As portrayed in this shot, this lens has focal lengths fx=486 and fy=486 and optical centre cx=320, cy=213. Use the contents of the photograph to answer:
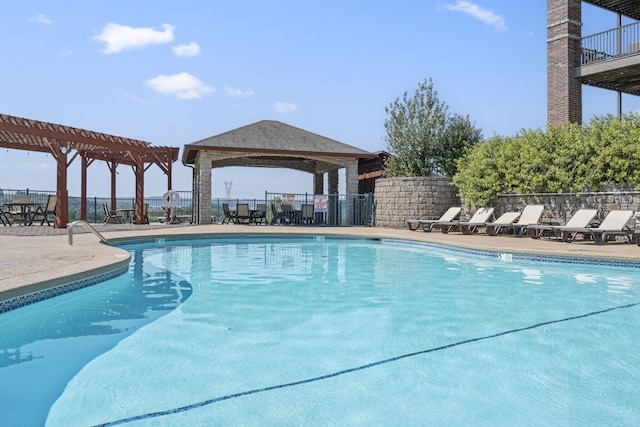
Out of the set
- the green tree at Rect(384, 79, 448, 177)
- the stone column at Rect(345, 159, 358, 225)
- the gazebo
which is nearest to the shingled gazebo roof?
the gazebo

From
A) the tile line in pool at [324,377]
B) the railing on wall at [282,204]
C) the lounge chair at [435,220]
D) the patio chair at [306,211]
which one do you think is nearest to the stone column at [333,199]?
the railing on wall at [282,204]

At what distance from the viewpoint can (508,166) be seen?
14.7 meters

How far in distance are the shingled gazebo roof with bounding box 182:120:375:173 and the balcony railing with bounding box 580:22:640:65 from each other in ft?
27.8

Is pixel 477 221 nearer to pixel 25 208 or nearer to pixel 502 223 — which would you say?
pixel 502 223

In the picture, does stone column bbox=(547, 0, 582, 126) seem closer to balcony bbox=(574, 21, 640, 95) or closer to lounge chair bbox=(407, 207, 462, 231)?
balcony bbox=(574, 21, 640, 95)

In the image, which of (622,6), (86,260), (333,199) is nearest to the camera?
(86,260)

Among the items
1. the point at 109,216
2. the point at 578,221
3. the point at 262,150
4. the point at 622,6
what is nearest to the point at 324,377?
the point at 578,221

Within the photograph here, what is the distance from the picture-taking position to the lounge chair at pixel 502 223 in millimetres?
13180

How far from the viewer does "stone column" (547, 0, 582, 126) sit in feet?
54.3

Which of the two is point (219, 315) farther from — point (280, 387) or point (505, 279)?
point (505, 279)

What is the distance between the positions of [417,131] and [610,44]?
7.20 m

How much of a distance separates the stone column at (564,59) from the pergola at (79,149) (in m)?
14.4

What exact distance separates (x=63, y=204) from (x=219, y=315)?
39.4 ft

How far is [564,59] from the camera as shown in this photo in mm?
16703
